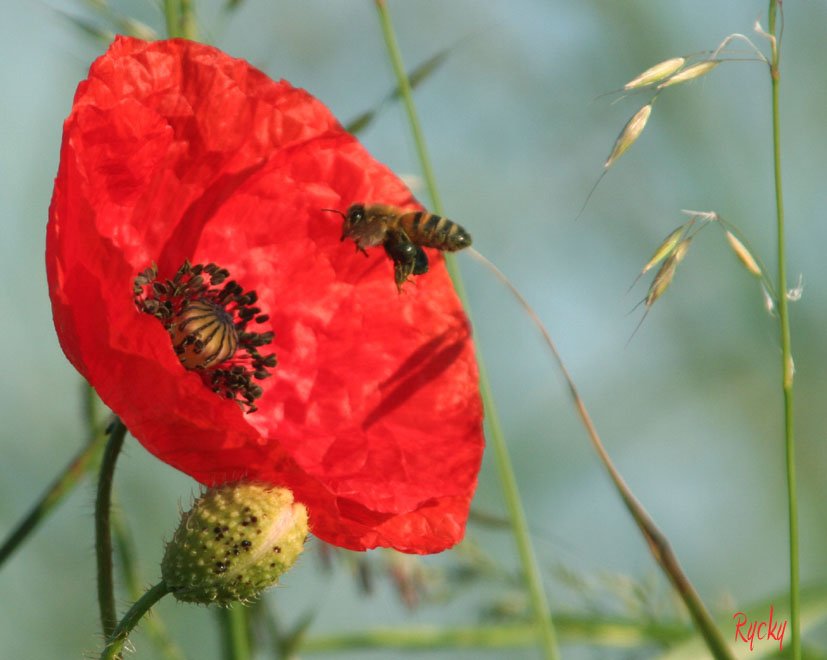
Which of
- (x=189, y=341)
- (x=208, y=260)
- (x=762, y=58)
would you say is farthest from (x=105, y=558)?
(x=762, y=58)

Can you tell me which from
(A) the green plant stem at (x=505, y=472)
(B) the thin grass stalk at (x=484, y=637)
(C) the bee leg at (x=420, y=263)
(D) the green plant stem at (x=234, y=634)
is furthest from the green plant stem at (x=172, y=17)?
(B) the thin grass stalk at (x=484, y=637)

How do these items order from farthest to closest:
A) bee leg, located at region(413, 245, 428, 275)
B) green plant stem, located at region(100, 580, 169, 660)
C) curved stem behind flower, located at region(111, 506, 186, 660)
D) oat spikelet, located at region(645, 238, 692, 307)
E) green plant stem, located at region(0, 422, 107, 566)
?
1. bee leg, located at region(413, 245, 428, 275)
2. curved stem behind flower, located at region(111, 506, 186, 660)
3. green plant stem, located at region(0, 422, 107, 566)
4. oat spikelet, located at region(645, 238, 692, 307)
5. green plant stem, located at region(100, 580, 169, 660)

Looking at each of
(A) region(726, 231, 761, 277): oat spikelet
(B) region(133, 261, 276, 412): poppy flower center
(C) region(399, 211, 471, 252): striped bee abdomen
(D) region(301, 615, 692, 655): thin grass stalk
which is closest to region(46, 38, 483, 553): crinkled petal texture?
(B) region(133, 261, 276, 412): poppy flower center

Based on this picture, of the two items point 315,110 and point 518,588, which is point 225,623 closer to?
point 518,588

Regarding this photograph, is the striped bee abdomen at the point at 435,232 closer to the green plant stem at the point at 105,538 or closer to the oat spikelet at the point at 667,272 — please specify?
the oat spikelet at the point at 667,272
